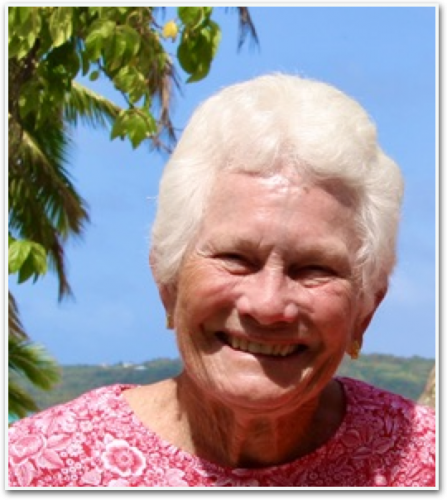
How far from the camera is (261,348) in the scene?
93.1 inches

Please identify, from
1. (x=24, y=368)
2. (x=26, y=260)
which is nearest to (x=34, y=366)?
(x=24, y=368)

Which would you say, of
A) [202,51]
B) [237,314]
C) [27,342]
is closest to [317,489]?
[237,314]

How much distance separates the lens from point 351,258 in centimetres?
243

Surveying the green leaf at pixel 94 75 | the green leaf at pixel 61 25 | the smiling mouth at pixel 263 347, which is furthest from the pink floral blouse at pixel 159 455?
the green leaf at pixel 94 75

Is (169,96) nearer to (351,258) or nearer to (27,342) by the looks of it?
(27,342)

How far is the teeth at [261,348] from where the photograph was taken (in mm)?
2363

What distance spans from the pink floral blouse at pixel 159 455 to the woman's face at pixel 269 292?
208 millimetres

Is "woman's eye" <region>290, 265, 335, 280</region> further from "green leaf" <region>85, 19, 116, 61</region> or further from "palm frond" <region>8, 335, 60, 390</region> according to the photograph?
"palm frond" <region>8, 335, 60, 390</region>

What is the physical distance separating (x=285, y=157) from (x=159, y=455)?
72 centimetres

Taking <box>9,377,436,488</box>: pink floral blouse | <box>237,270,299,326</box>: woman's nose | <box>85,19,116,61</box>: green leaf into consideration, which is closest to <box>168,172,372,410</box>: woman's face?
<box>237,270,299,326</box>: woman's nose

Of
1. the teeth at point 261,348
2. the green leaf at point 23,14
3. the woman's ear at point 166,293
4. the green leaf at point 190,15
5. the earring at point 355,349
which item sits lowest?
the earring at point 355,349

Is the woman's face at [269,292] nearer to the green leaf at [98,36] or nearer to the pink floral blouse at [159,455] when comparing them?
the pink floral blouse at [159,455]

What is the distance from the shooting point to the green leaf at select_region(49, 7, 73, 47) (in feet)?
14.5

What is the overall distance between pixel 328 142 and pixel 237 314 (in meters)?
0.41
